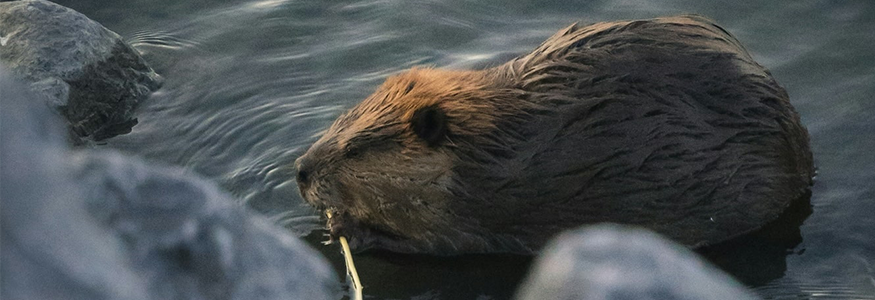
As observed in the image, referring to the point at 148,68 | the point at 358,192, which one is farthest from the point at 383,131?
the point at 148,68

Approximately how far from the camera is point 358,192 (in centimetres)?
462

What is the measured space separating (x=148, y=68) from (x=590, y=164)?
322 cm

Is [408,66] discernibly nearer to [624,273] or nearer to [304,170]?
[304,170]

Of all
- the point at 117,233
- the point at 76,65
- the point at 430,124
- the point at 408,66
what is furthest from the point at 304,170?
the point at 117,233

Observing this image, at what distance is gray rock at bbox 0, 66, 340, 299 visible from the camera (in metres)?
0.99

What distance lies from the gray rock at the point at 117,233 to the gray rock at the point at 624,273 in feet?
0.98

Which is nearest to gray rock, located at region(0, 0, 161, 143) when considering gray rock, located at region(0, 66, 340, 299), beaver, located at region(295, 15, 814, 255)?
beaver, located at region(295, 15, 814, 255)

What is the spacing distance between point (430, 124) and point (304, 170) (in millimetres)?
636

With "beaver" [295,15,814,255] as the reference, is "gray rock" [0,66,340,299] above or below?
above

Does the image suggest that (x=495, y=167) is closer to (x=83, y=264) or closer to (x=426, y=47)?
(x=426, y=47)

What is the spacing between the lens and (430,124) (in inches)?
173

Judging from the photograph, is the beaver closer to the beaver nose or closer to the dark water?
the beaver nose

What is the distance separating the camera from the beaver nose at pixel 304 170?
15.3ft

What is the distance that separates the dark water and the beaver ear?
55 cm
